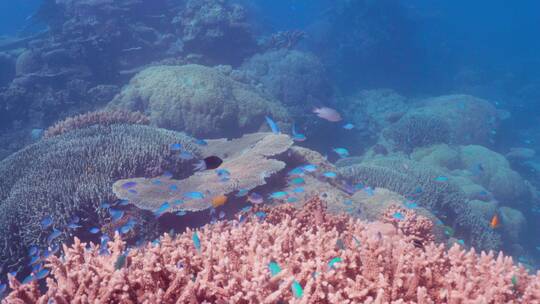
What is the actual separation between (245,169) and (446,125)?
12.6m

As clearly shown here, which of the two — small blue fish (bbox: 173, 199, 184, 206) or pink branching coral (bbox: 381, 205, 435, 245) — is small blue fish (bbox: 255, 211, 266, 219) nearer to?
small blue fish (bbox: 173, 199, 184, 206)

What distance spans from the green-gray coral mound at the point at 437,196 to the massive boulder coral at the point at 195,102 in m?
4.65

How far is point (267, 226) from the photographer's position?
159 inches

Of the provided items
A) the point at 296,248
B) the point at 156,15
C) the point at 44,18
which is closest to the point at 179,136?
the point at 296,248

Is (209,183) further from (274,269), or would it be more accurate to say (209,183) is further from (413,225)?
(274,269)

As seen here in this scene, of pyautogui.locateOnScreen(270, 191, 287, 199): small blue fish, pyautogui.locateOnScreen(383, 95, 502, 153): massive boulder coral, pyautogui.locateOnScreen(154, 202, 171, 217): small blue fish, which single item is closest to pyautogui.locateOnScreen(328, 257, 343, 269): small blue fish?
pyautogui.locateOnScreen(270, 191, 287, 199): small blue fish

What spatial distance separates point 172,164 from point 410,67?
2719 cm

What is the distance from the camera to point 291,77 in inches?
713

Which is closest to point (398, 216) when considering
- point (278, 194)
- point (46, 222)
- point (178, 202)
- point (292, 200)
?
point (292, 200)

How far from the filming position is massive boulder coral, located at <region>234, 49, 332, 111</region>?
17.7 m

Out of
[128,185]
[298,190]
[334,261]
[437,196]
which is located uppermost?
[334,261]

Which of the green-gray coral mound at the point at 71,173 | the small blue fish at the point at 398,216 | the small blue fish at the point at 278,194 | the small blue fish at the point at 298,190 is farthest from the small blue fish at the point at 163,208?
the small blue fish at the point at 398,216

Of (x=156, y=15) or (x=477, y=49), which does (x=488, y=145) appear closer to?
(x=156, y=15)

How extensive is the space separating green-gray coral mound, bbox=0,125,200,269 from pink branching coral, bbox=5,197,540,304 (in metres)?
3.05
